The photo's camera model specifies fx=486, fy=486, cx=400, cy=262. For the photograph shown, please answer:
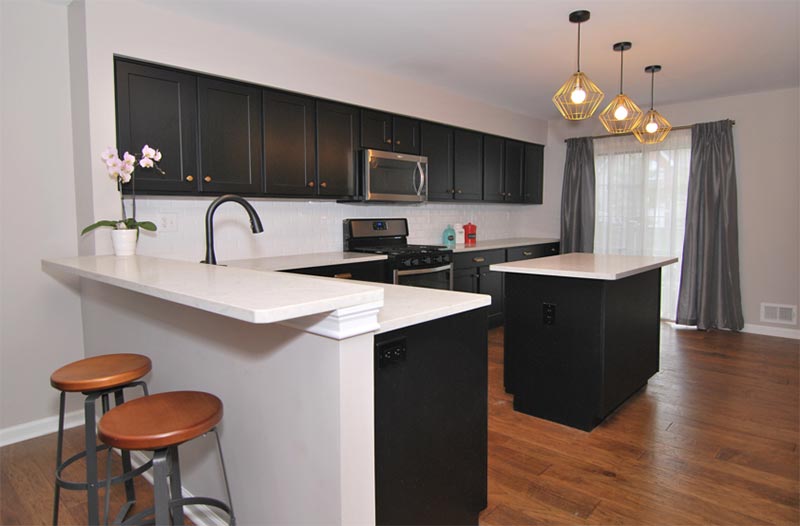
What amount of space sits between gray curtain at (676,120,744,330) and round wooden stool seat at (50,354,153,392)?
5234 mm

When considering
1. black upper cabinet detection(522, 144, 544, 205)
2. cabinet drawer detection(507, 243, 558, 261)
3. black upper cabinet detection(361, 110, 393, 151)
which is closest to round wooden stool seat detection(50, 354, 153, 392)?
black upper cabinet detection(361, 110, 393, 151)

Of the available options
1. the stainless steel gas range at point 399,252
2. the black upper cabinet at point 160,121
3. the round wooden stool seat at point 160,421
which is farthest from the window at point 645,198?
the round wooden stool seat at point 160,421

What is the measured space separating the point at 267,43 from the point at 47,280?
6.68ft

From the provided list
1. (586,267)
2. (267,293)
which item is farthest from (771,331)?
(267,293)

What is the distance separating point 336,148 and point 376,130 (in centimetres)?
49

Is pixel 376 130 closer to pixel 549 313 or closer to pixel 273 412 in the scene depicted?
pixel 549 313

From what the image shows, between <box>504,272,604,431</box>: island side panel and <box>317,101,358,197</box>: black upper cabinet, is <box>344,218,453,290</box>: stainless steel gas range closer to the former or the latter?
<box>317,101,358,197</box>: black upper cabinet

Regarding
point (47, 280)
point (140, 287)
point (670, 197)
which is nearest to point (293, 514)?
point (140, 287)

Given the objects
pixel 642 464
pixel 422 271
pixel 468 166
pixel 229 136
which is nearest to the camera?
pixel 642 464

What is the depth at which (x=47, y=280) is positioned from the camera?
9.32 feet

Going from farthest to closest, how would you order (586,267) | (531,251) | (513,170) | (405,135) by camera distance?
(513,170) → (531,251) → (405,135) → (586,267)

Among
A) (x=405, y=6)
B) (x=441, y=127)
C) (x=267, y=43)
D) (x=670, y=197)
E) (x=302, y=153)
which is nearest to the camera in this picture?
(x=405, y=6)

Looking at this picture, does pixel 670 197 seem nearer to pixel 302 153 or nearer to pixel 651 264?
pixel 651 264

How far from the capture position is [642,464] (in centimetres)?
238
